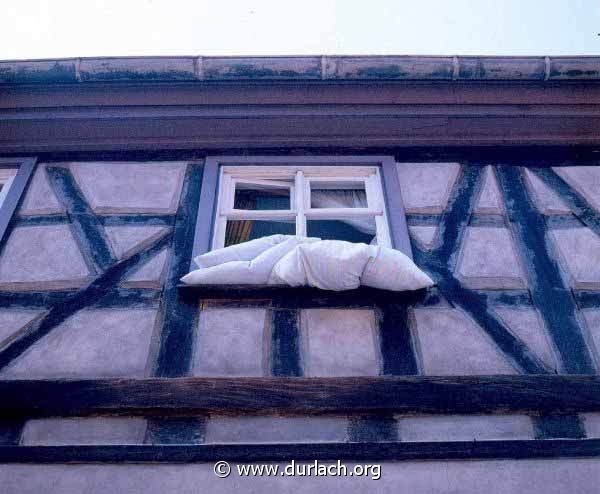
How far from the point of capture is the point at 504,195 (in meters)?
3.92

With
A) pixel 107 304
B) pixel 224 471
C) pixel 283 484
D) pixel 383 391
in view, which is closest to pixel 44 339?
pixel 107 304

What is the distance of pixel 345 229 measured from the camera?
13.1 feet

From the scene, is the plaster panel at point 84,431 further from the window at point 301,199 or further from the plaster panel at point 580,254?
the plaster panel at point 580,254

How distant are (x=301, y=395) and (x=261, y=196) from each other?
1887mm

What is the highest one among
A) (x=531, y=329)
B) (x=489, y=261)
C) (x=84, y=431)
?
(x=489, y=261)

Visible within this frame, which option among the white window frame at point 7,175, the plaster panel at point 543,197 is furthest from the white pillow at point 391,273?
the white window frame at point 7,175

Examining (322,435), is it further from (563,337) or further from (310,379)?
(563,337)

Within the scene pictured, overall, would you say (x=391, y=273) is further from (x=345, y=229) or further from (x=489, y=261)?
(x=345, y=229)

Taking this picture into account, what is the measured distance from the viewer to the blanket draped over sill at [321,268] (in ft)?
10.2

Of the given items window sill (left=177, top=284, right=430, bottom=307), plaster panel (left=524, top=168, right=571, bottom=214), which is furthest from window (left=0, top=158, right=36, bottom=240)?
plaster panel (left=524, top=168, right=571, bottom=214)

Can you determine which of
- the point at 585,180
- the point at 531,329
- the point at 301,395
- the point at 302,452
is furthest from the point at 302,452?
the point at 585,180

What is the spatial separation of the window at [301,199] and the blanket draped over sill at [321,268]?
0.44 m

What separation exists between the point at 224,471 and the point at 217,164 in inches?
91.7

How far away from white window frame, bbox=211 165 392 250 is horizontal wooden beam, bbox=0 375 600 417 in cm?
111
